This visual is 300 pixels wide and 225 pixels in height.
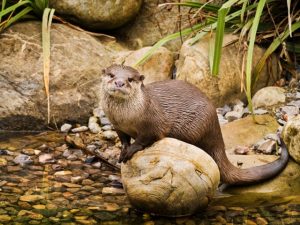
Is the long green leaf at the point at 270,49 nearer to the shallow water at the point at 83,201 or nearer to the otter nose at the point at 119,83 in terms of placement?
the shallow water at the point at 83,201

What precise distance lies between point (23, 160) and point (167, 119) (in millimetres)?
901

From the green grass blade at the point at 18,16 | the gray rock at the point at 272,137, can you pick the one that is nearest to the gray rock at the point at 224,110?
the gray rock at the point at 272,137

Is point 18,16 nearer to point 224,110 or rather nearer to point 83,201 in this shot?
point 224,110

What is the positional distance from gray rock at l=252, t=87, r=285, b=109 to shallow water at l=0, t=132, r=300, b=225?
1104mm

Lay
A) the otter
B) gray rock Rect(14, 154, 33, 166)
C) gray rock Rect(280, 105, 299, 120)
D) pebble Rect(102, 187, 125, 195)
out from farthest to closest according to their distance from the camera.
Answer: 1. gray rock Rect(280, 105, 299, 120)
2. gray rock Rect(14, 154, 33, 166)
3. pebble Rect(102, 187, 125, 195)
4. the otter

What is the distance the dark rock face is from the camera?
412 cm

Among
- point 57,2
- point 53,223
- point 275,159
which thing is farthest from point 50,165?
A: point 57,2

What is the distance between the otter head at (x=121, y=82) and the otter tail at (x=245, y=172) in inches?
23.4

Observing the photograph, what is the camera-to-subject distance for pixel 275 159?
3.48 metres

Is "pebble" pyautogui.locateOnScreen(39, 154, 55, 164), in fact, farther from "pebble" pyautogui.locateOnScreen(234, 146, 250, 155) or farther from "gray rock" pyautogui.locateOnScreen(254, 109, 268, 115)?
"gray rock" pyautogui.locateOnScreen(254, 109, 268, 115)

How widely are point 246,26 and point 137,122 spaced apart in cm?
150

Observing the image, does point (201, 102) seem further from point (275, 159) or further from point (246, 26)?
point (246, 26)

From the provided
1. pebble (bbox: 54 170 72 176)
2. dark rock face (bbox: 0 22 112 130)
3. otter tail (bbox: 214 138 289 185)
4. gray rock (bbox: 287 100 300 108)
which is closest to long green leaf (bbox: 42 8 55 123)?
dark rock face (bbox: 0 22 112 130)

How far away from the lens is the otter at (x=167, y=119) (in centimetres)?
305
